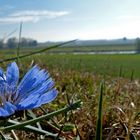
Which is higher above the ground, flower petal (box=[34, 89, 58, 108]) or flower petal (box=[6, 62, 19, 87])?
flower petal (box=[6, 62, 19, 87])

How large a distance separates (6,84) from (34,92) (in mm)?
51

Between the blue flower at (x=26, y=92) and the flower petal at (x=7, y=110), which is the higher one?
the blue flower at (x=26, y=92)

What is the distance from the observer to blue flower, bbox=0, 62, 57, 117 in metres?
0.29

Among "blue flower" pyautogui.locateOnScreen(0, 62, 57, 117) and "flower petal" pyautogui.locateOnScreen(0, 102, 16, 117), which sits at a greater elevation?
"blue flower" pyautogui.locateOnScreen(0, 62, 57, 117)

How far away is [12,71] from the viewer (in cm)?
38

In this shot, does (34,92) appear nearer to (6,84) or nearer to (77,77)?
(6,84)

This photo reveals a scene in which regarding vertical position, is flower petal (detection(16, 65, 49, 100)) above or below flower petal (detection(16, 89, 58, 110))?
above

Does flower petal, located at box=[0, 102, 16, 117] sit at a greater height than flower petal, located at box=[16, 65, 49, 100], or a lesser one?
lesser

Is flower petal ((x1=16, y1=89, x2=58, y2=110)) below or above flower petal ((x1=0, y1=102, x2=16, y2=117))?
below

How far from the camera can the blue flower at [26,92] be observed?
0.95ft

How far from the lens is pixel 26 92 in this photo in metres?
0.32

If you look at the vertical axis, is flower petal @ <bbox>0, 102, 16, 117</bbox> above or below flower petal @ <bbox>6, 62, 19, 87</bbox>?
below

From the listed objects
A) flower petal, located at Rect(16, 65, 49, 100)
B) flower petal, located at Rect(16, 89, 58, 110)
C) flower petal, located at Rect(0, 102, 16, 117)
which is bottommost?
flower petal, located at Rect(0, 102, 16, 117)

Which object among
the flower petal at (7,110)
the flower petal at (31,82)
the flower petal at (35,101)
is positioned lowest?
the flower petal at (7,110)
